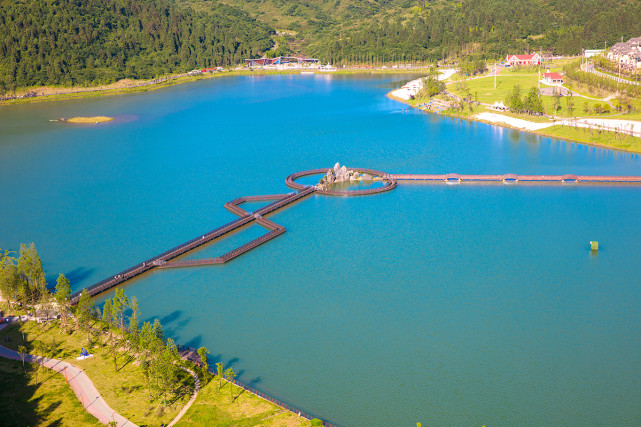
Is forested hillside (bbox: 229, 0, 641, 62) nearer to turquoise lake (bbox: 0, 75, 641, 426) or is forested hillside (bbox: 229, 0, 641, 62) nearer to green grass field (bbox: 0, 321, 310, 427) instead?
turquoise lake (bbox: 0, 75, 641, 426)

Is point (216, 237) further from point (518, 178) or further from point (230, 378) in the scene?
point (518, 178)

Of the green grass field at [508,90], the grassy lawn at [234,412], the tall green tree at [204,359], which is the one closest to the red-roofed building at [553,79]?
the green grass field at [508,90]

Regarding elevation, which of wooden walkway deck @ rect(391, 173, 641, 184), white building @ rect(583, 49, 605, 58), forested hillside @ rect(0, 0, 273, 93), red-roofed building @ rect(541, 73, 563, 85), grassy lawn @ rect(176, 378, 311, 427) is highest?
forested hillside @ rect(0, 0, 273, 93)

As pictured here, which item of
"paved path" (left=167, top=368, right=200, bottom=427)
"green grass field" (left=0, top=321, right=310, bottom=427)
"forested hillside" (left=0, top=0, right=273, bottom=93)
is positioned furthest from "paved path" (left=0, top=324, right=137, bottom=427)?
"forested hillside" (left=0, top=0, right=273, bottom=93)

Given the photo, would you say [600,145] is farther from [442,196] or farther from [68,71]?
[68,71]

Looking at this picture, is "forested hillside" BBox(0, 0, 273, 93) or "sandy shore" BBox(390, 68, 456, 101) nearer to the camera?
"sandy shore" BBox(390, 68, 456, 101)

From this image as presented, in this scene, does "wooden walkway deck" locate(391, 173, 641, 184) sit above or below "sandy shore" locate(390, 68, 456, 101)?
below
